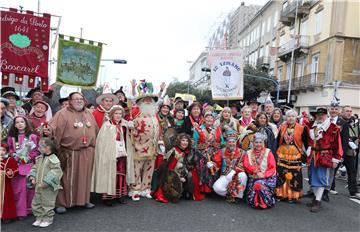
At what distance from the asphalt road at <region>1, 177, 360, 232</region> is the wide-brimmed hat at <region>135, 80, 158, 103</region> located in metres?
1.75

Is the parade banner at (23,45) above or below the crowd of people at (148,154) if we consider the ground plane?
above

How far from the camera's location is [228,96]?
24.7 ft

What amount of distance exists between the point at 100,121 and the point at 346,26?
23625 mm

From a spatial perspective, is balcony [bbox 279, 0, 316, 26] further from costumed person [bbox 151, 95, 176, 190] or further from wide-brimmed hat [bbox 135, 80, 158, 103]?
wide-brimmed hat [bbox 135, 80, 158, 103]

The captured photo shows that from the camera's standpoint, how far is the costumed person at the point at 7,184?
4.21 metres

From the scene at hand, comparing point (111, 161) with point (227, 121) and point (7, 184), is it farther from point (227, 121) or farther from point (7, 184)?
point (227, 121)

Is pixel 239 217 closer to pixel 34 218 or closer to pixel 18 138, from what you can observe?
pixel 34 218

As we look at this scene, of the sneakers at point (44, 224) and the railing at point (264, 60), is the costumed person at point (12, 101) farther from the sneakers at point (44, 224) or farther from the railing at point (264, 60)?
the railing at point (264, 60)

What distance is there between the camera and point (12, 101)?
18.1 feet

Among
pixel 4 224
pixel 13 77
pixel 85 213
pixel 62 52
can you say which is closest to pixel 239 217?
pixel 85 213

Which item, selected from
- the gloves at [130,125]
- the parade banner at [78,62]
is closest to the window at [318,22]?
the parade banner at [78,62]

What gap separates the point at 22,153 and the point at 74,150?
0.69 meters

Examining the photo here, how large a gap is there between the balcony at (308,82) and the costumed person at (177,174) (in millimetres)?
22451

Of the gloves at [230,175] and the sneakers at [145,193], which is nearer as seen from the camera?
the gloves at [230,175]
